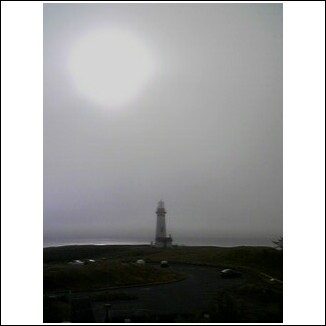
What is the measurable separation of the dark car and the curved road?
4 cm

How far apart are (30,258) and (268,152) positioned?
2.64 m

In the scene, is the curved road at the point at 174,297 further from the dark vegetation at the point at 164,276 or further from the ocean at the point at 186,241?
the ocean at the point at 186,241

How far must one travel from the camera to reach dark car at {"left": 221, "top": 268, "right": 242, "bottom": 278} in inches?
155

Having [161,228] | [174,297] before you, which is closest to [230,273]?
[174,297]

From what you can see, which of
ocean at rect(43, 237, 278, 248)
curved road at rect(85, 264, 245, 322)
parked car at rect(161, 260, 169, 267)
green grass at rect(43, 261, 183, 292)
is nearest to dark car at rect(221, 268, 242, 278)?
curved road at rect(85, 264, 245, 322)

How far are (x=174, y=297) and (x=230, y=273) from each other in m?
0.62

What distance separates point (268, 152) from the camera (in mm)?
4078

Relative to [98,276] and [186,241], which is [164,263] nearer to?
[186,241]

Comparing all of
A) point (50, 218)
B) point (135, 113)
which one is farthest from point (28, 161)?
point (135, 113)

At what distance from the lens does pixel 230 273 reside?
12.9 ft

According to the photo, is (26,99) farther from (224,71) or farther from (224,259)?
(224,259)

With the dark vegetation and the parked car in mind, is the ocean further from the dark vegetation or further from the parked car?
the parked car

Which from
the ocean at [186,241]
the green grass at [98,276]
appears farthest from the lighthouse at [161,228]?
the green grass at [98,276]

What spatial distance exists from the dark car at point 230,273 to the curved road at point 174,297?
0.13ft
